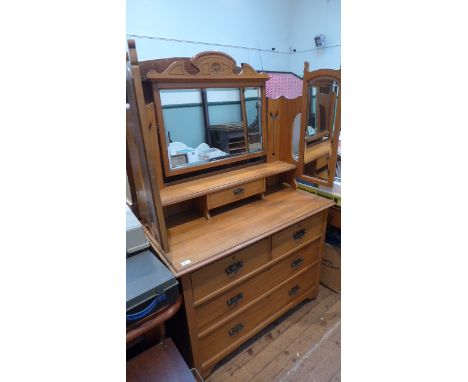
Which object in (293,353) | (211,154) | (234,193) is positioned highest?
(211,154)

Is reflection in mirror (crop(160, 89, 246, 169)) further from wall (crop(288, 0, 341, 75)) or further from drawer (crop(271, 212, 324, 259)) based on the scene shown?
wall (crop(288, 0, 341, 75))

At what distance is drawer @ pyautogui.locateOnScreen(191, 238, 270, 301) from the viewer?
3.34ft

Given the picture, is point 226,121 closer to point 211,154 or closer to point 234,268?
point 211,154

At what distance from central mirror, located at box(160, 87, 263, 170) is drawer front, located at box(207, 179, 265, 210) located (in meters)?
0.20

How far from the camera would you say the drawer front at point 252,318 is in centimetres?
117

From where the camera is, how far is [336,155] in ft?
4.65

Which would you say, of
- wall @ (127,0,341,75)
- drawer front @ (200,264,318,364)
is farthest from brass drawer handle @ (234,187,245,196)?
wall @ (127,0,341,75)

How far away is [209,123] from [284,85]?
1173 millimetres

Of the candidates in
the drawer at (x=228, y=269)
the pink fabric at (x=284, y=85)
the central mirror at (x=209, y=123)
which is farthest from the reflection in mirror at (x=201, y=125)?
the pink fabric at (x=284, y=85)

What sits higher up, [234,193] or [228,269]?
[234,193]

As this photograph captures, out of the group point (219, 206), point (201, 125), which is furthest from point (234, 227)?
point (201, 125)

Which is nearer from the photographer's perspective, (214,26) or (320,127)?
(320,127)

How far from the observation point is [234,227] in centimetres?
120
